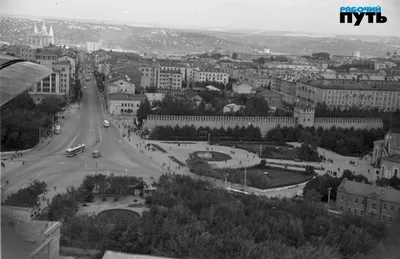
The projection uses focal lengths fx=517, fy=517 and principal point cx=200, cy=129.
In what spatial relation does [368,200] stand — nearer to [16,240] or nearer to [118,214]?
[118,214]

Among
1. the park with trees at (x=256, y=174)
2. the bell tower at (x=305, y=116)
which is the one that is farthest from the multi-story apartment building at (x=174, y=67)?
the park with trees at (x=256, y=174)

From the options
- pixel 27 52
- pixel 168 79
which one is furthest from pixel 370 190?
pixel 27 52

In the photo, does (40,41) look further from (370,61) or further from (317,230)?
(317,230)

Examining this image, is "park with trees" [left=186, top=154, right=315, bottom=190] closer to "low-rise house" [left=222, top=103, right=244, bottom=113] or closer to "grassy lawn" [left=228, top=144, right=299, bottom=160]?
"grassy lawn" [left=228, top=144, right=299, bottom=160]

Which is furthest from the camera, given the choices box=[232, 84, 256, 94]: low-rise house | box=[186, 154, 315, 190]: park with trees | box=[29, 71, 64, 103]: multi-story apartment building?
box=[232, 84, 256, 94]: low-rise house

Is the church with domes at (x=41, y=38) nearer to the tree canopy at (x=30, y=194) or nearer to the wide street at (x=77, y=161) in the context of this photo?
the wide street at (x=77, y=161)

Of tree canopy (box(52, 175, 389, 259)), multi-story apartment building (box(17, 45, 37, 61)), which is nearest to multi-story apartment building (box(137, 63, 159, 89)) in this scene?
multi-story apartment building (box(17, 45, 37, 61))

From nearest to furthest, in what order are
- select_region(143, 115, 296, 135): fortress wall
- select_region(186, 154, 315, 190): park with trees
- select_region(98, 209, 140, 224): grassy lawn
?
select_region(98, 209, 140, 224): grassy lawn < select_region(186, 154, 315, 190): park with trees < select_region(143, 115, 296, 135): fortress wall
